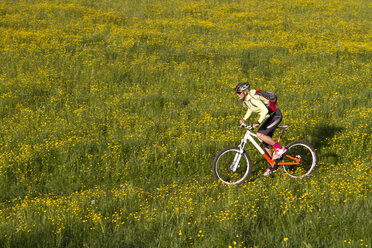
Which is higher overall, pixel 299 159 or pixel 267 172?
pixel 299 159

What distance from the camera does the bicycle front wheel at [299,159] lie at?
670cm

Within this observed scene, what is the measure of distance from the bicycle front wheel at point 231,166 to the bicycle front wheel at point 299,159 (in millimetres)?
876

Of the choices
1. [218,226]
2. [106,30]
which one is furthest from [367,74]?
[106,30]

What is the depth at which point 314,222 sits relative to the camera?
4.29 m

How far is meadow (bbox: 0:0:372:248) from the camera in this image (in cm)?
442

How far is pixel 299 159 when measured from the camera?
22.4ft

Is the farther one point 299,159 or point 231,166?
point 299,159

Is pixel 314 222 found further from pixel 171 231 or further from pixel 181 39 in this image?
pixel 181 39

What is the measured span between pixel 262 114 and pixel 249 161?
1.09 metres

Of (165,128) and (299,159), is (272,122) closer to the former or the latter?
(299,159)

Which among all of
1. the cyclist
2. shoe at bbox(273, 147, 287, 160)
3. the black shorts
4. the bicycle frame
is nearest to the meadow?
the bicycle frame

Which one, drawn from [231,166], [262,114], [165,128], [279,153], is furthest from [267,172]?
[165,128]

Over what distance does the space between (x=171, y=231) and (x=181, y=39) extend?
41.3ft

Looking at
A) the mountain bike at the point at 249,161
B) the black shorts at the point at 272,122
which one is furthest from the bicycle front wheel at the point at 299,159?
the black shorts at the point at 272,122
